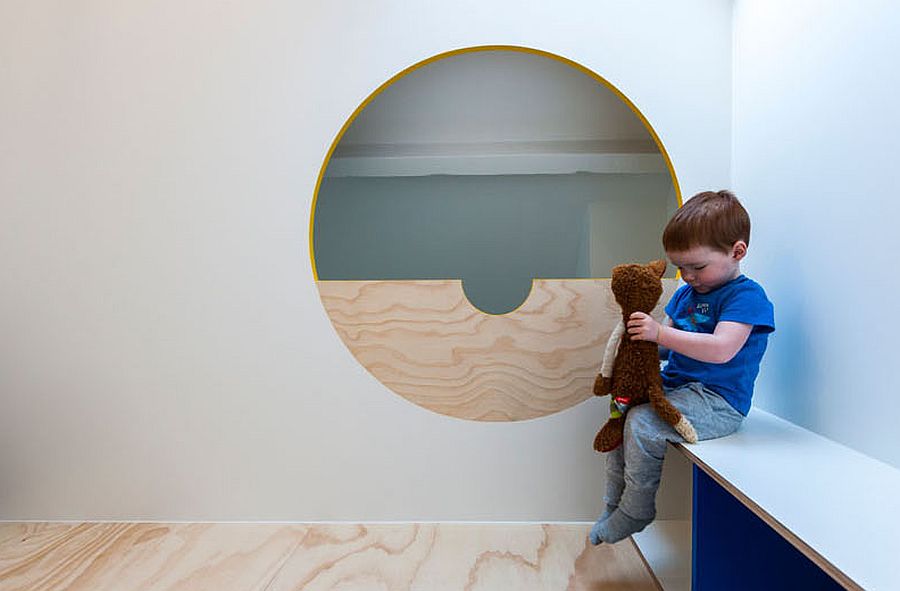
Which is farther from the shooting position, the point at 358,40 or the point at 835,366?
the point at 358,40

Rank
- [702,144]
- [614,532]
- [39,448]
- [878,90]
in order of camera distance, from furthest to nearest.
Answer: [39,448] → [702,144] → [614,532] → [878,90]

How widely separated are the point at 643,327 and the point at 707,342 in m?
0.11

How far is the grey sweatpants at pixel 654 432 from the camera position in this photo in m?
1.27

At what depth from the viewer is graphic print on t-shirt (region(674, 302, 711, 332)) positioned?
1.36 m

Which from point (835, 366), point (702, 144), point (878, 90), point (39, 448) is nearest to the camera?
point (878, 90)

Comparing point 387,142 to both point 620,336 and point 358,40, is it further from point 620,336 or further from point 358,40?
point 620,336

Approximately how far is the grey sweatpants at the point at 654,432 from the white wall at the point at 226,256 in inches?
13.8

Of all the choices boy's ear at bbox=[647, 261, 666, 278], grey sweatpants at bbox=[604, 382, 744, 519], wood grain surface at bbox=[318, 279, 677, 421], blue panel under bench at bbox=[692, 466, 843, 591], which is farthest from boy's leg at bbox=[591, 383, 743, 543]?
wood grain surface at bbox=[318, 279, 677, 421]

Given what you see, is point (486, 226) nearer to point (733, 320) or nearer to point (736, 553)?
point (733, 320)

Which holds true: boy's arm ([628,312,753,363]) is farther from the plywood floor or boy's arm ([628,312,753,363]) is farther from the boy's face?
the plywood floor

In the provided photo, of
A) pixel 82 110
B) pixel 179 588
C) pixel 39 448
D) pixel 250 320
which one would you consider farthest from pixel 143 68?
pixel 179 588

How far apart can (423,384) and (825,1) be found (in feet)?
3.54

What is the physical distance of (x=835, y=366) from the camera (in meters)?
1.20

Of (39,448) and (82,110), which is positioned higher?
(82,110)
